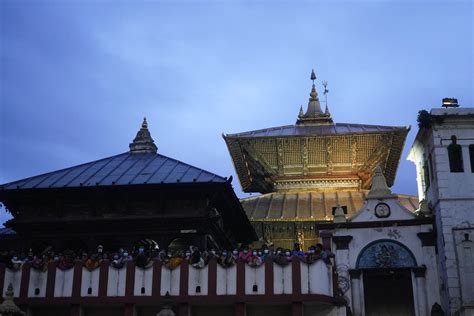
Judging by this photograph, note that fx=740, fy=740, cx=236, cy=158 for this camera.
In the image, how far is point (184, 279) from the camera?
3048 centimetres

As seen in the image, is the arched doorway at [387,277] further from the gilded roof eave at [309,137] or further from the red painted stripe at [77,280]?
the red painted stripe at [77,280]

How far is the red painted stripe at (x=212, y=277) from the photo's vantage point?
99.1 feet

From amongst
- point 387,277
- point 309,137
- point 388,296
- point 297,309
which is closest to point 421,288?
point 387,277

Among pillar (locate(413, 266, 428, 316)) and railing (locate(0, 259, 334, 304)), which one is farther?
pillar (locate(413, 266, 428, 316))

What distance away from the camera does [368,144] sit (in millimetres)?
51219

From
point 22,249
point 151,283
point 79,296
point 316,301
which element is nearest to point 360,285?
point 316,301

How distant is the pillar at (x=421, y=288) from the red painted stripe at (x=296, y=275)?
852 centimetres

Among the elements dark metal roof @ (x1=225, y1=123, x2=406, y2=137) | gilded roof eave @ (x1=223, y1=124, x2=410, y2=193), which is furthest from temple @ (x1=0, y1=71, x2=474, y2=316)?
dark metal roof @ (x1=225, y1=123, x2=406, y2=137)

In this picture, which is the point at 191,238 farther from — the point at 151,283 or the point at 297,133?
the point at 297,133

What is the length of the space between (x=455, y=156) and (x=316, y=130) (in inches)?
686

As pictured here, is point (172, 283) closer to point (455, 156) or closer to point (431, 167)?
point (431, 167)

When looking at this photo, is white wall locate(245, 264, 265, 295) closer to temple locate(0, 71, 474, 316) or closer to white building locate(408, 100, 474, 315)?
temple locate(0, 71, 474, 316)

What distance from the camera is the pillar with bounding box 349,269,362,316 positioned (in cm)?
3566

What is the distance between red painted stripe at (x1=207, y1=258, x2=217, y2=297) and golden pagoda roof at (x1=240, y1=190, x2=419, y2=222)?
552 inches
